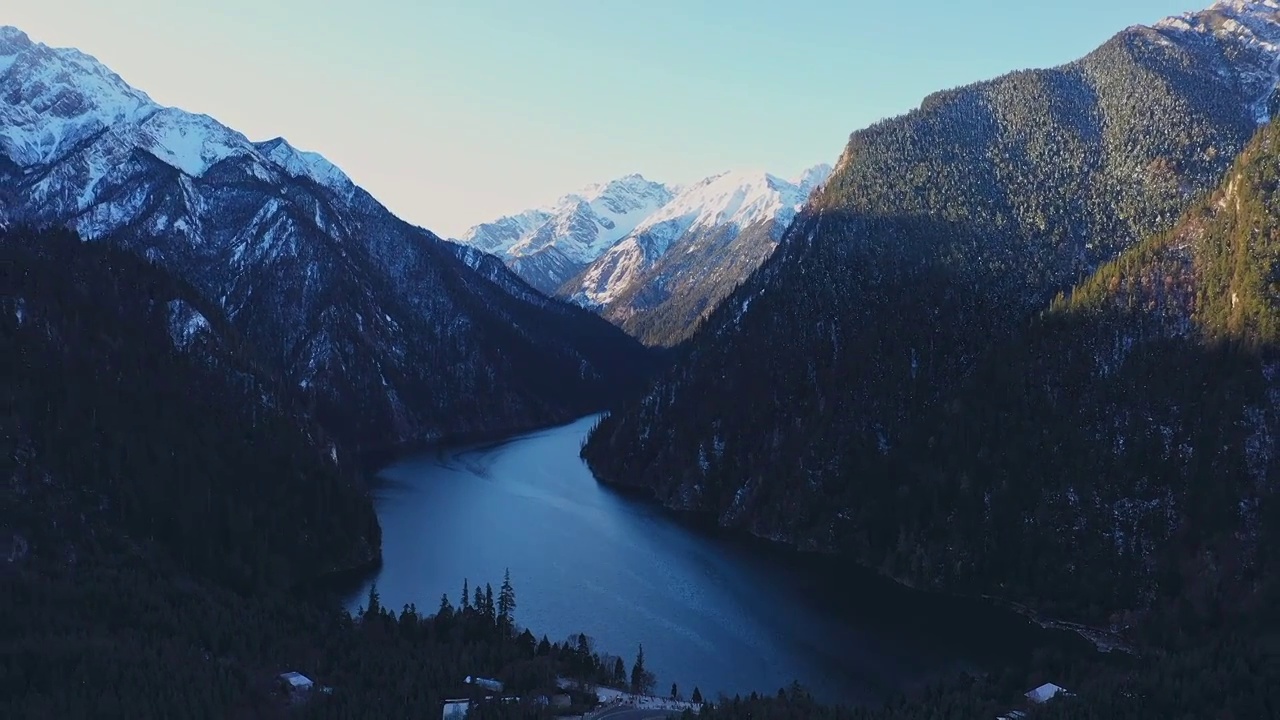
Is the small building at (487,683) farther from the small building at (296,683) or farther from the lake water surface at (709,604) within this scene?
the lake water surface at (709,604)

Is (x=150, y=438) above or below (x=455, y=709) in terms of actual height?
above

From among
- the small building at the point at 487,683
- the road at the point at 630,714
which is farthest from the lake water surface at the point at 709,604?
the small building at the point at 487,683

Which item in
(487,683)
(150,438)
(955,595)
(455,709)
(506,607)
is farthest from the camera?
(150,438)

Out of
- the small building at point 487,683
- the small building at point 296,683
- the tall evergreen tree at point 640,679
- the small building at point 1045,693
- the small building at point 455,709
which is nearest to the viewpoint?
the small building at point 455,709

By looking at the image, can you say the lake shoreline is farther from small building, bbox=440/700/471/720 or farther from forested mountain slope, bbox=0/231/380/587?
small building, bbox=440/700/471/720

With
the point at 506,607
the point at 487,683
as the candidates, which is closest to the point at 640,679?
the point at 487,683

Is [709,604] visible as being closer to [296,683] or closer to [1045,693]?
[1045,693]

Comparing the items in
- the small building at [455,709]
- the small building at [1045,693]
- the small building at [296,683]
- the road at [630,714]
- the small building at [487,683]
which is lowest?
the small building at [1045,693]
